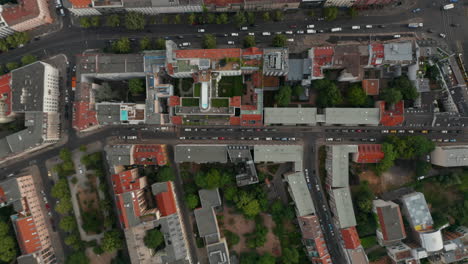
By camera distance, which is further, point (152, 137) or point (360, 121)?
point (152, 137)

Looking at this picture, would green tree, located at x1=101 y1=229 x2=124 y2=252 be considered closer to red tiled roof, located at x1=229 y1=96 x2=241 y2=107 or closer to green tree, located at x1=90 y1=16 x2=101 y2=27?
red tiled roof, located at x1=229 y1=96 x2=241 y2=107

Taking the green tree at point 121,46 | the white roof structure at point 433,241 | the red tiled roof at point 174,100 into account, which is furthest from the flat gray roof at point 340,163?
the green tree at point 121,46

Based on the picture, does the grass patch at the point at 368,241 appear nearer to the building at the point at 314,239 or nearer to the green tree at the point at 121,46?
the building at the point at 314,239

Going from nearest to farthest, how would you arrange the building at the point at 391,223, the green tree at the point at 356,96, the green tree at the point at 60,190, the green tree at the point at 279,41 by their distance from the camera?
the building at the point at 391,223
the green tree at the point at 356,96
the green tree at the point at 279,41
the green tree at the point at 60,190

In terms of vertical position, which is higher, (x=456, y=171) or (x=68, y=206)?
(x=456, y=171)

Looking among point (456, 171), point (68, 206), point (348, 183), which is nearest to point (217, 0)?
point (348, 183)

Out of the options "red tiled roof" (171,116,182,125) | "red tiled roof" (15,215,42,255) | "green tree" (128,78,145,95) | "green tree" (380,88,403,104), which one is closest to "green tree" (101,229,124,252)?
"red tiled roof" (15,215,42,255)

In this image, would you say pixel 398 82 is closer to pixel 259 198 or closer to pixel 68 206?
pixel 259 198
